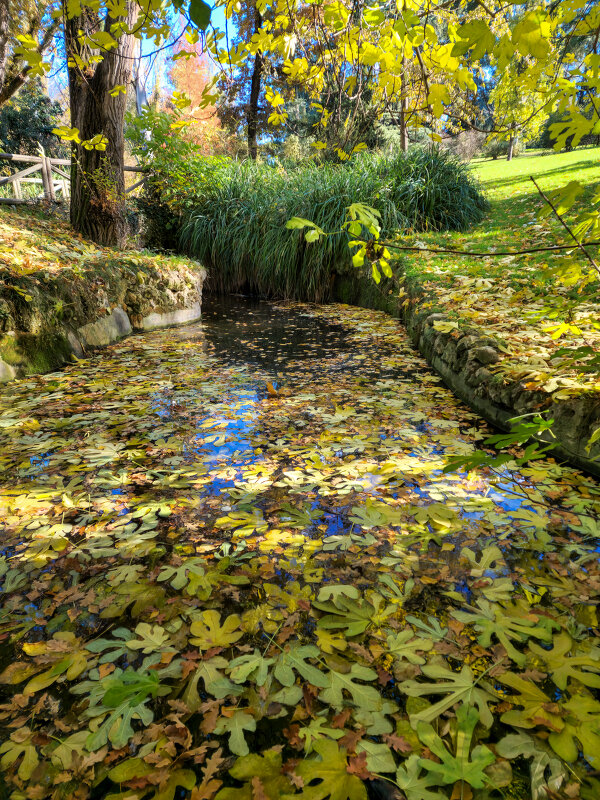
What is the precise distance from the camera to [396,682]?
1.15 meters

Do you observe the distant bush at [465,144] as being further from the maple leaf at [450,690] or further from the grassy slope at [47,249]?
the maple leaf at [450,690]

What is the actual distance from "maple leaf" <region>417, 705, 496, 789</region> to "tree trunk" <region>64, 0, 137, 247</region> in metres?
6.12

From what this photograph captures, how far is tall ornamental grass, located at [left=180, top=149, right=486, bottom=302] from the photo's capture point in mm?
Result: 7012

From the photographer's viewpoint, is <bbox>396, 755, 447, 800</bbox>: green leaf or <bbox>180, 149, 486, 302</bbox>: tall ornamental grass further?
<bbox>180, 149, 486, 302</bbox>: tall ornamental grass

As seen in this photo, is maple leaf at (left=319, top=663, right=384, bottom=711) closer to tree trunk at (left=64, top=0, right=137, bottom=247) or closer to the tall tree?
tree trunk at (left=64, top=0, right=137, bottom=247)

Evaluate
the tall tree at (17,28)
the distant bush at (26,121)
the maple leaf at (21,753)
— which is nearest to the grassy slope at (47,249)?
the tall tree at (17,28)

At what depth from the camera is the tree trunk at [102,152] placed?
17.7 feet

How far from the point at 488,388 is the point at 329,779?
222 centimetres

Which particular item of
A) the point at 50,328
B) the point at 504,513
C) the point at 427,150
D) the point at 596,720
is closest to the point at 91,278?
the point at 50,328

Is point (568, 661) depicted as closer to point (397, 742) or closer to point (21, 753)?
point (397, 742)

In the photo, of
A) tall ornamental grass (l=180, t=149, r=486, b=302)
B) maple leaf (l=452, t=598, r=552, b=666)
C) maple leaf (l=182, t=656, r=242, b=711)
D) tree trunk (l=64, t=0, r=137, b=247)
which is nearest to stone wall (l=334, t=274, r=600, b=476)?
maple leaf (l=452, t=598, r=552, b=666)

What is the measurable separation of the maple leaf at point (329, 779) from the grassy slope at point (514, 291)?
1182 millimetres

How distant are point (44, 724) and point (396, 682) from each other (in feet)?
2.83

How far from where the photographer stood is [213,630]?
131 centimetres
